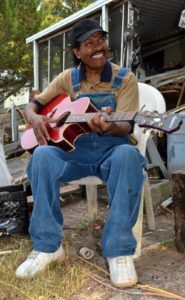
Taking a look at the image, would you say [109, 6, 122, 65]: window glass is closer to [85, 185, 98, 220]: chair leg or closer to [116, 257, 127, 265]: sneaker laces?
A: [85, 185, 98, 220]: chair leg

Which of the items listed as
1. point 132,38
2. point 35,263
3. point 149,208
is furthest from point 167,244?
point 132,38

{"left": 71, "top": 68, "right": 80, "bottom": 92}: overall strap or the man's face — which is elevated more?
the man's face

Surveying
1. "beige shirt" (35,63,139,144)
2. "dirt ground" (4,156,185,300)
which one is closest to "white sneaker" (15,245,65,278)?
"dirt ground" (4,156,185,300)

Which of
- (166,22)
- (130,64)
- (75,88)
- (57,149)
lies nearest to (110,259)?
(57,149)

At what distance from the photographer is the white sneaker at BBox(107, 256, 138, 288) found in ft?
7.06

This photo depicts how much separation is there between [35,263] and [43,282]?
16 centimetres

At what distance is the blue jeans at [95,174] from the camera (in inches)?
88.5

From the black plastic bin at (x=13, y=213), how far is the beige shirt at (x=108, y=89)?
2.34 feet

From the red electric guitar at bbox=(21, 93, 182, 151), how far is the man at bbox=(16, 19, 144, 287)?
0.06 m

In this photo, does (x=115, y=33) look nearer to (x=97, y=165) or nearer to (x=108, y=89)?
(x=108, y=89)

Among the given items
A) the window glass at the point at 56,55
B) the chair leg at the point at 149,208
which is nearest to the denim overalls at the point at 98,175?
the chair leg at the point at 149,208

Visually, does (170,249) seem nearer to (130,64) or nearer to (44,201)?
(44,201)

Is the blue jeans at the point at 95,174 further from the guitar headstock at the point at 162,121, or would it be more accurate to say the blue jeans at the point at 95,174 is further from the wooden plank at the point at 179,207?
the wooden plank at the point at 179,207

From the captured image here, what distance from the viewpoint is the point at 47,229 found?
2357 millimetres
